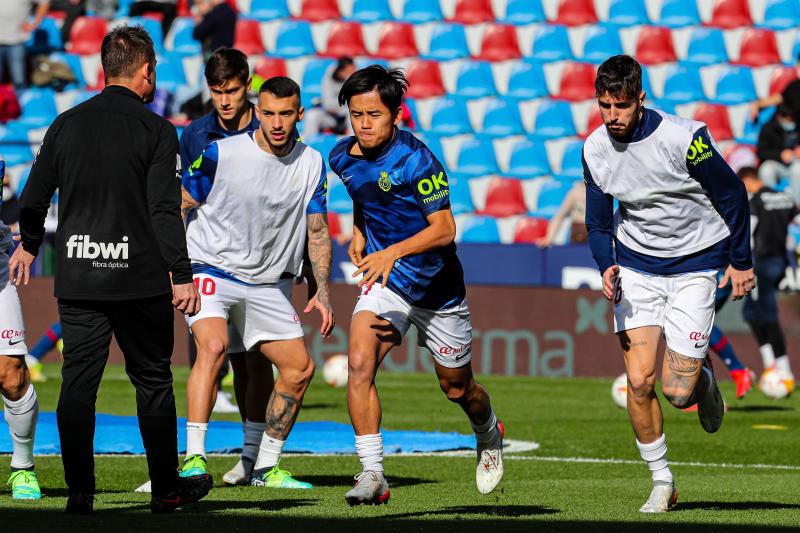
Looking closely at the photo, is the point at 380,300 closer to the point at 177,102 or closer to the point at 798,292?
the point at 798,292

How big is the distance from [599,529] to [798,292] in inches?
447

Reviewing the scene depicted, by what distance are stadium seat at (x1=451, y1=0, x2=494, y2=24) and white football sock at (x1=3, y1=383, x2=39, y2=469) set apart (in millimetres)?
17184

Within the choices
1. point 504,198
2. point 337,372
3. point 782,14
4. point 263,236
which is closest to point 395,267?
point 263,236

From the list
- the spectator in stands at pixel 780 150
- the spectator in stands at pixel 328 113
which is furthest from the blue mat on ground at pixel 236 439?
the spectator in stands at pixel 780 150

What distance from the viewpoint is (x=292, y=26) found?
23828mm

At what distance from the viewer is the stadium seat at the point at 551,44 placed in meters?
23.5

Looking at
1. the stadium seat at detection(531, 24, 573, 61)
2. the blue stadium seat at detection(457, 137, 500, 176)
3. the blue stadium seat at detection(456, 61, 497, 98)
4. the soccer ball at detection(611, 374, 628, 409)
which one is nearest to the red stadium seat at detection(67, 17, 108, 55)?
the blue stadium seat at detection(456, 61, 497, 98)

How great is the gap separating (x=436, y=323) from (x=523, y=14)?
1686 cm

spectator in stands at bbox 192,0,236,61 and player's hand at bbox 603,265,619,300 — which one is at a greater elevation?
spectator in stands at bbox 192,0,236,61

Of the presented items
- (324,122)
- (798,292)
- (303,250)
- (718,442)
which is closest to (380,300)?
(303,250)

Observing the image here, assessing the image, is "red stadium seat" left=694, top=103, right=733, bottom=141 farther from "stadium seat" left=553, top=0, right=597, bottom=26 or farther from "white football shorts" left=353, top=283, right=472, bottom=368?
"white football shorts" left=353, top=283, right=472, bottom=368

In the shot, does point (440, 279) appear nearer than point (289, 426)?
Yes

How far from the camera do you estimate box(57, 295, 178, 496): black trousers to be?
20.9 ft

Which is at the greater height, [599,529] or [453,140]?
[453,140]
